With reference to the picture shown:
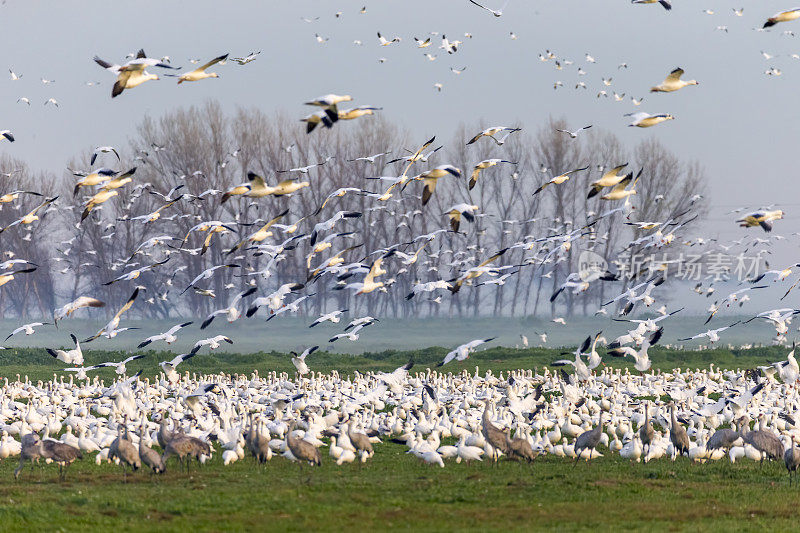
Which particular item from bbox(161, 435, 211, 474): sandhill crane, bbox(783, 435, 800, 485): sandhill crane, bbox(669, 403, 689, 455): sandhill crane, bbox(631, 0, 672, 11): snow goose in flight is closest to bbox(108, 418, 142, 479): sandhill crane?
bbox(161, 435, 211, 474): sandhill crane

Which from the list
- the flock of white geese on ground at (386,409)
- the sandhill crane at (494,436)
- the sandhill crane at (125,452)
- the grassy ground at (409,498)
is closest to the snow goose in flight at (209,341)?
the flock of white geese on ground at (386,409)

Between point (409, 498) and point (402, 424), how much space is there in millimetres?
10724

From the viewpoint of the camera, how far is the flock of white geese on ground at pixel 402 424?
2234cm

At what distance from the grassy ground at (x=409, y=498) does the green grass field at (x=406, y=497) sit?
24mm

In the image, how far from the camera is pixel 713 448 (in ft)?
76.4

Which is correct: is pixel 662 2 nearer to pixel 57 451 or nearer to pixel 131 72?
pixel 131 72

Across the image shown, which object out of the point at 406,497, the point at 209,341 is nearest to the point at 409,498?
the point at 406,497

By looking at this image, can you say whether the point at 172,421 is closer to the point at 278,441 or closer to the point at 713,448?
the point at 278,441

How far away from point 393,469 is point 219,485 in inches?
159

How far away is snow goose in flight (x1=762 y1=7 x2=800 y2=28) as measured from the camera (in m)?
19.6

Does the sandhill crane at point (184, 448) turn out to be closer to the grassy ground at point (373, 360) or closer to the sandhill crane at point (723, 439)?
the sandhill crane at point (723, 439)

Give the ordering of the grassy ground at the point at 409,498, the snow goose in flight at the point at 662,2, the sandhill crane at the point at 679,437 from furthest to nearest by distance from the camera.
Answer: the sandhill crane at the point at 679,437
the snow goose in flight at the point at 662,2
the grassy ground at the point at 409,498

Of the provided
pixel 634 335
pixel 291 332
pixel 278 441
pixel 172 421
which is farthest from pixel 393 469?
pixel 291 332

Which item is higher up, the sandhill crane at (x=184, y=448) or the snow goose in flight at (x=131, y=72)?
the snow goose in flight at (x=131, y=72)
